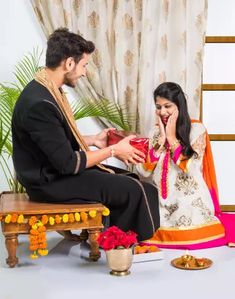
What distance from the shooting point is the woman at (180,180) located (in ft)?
12.8

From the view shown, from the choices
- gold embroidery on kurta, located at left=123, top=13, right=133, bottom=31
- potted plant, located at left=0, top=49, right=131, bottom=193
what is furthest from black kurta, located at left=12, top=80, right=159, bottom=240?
gold embroidery on kurta, located at left=123, top=13, right=133, bottom=31

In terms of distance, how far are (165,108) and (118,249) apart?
3.83ft

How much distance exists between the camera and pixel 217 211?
423cm

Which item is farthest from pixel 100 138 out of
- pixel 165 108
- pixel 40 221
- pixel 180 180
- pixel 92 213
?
pixel 40 221

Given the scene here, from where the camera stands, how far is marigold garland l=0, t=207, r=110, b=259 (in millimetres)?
3311

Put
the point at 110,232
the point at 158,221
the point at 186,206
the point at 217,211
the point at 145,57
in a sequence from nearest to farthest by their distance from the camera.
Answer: the point at 110,232
the point at 158,221
the point at 186,206
the point at 217,211
the point at 145,57

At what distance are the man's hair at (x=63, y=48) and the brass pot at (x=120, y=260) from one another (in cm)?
118

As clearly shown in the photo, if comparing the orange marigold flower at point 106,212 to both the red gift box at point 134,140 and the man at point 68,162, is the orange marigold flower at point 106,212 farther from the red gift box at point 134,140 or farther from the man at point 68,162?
the red gift box at point 134,140

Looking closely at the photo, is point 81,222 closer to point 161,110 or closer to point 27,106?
point 27,106

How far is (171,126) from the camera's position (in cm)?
392

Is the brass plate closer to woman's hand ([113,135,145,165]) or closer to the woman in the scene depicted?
the woman

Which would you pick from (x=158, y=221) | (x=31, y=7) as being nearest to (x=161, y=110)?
(x=158, y=221)

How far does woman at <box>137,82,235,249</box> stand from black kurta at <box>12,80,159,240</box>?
36cm

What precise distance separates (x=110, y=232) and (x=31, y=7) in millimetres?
2309
